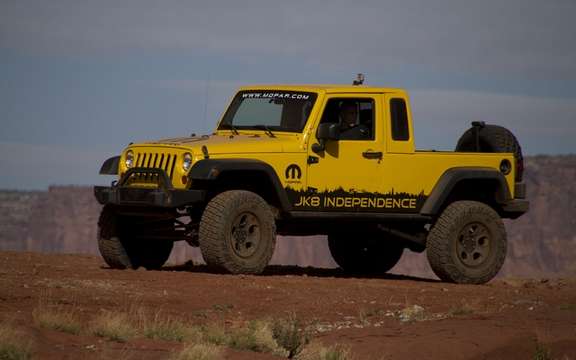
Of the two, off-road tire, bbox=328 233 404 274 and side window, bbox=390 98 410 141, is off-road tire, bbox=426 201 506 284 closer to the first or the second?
side window, bbox=390 98 410 141

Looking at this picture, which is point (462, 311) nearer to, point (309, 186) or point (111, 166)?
point (309, 186)

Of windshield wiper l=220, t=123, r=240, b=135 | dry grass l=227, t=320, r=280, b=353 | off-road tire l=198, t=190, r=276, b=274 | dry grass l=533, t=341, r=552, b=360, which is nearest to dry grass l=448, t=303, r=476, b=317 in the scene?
dry grass l=533, t=341, r=552, b=360

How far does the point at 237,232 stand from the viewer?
598 inches

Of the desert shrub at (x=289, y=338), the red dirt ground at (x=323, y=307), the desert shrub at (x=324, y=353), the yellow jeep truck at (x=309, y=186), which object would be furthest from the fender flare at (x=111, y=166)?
the desert shrub at (x=324, y=353)

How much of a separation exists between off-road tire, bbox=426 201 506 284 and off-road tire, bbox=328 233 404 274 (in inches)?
67.6

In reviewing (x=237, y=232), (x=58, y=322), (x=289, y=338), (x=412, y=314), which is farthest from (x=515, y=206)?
(x=58, y=322)

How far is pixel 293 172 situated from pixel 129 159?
1992 millimetres

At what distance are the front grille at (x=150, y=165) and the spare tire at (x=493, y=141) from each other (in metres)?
4.91

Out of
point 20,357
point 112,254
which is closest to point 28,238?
point 112,254

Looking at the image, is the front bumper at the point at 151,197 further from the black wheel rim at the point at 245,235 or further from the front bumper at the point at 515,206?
the front bumper at the point at 515,206

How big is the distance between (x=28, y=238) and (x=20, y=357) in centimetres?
10451

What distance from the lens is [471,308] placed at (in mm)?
13547

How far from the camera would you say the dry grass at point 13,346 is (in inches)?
344

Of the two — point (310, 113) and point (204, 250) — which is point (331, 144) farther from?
point (204, 250)
